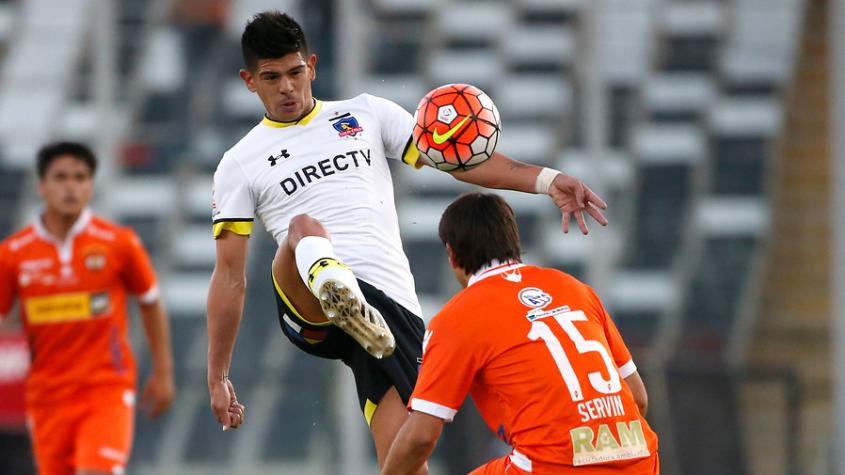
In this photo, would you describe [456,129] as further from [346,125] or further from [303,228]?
[303,228]

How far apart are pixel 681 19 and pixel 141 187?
455 cm

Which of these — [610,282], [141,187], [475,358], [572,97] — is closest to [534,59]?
[572,97]

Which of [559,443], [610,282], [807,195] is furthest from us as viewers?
[807,195]

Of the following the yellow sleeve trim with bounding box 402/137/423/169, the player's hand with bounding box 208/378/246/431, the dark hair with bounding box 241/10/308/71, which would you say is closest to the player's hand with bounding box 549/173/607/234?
the yellow sleeve trim with bounding box 402/137/423/169

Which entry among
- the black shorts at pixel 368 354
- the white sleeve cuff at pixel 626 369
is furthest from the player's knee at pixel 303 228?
the white sleeve cuff at pixel 626 369

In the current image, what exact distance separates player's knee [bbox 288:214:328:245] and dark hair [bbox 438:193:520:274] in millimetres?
541

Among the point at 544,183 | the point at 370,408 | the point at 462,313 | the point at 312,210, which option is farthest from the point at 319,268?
the point at 544,183

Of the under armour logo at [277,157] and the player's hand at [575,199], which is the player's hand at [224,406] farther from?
the player's hand at [575,199]

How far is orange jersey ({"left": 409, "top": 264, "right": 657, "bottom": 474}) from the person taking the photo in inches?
169

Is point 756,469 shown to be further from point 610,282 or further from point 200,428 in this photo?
point 200,428

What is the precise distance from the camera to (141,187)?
11.3 metres

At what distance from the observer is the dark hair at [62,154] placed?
7.11m

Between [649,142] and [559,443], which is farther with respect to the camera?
[649,142]

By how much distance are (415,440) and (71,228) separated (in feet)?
11.2
